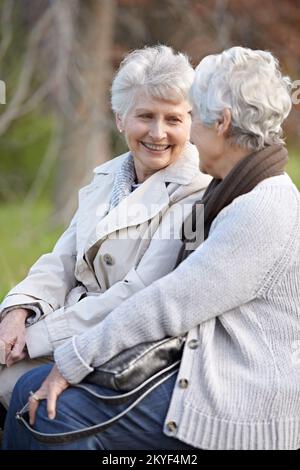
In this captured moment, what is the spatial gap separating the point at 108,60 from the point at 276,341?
9960 mm

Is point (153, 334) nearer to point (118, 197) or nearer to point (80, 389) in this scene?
point (80, 389)

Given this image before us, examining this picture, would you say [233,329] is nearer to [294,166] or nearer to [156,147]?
[156,147]

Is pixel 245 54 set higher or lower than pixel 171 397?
higher

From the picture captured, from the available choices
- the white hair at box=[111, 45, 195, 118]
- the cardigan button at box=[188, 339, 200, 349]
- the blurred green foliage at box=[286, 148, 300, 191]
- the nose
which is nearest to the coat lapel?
the nose

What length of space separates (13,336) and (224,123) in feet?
3.52

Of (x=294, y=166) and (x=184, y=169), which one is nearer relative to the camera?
(x=184, y=169)

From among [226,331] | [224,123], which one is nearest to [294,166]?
[224,123]

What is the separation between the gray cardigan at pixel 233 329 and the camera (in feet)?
9.00

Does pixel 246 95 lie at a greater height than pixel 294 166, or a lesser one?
greater

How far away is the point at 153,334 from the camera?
2812 mm

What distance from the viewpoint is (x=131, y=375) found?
9.05 feet

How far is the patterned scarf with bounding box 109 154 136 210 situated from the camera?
11.6 feet

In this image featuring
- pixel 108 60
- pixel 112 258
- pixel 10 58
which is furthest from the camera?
pixel 10 58
